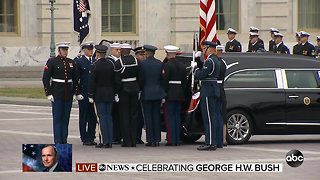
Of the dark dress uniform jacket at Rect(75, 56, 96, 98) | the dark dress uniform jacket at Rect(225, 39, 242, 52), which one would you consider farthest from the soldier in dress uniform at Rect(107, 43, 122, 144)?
the dark dress uniform jacket at Rect(225, 39, 242, 52)

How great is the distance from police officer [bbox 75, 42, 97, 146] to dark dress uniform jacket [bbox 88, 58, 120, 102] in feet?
1.92

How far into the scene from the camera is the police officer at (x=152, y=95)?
1888 cm

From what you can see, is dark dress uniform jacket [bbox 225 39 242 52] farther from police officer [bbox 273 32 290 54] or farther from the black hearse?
the black hearse

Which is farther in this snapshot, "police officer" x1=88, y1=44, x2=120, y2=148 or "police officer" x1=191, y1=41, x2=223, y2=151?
"police officer" x1=88, y1=44, x2=120, y2=148

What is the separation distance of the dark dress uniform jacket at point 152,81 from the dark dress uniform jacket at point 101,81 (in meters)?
0.61

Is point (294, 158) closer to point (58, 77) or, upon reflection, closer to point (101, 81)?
point (101, 81)

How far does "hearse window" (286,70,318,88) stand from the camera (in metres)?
19.4

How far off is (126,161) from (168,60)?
3343 millimetres

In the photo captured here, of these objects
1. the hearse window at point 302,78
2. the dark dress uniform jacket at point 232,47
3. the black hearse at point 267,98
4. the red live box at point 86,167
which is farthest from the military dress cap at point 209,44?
the dark dress uniform jacket at point 232,47

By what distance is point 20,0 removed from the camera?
42750 millimetres

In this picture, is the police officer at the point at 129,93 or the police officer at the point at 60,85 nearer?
the police officer at the point at 60,85

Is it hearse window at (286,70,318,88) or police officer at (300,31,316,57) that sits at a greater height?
police officer at (300,31,316,57)

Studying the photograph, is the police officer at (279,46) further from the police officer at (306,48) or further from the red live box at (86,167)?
the red live box at (86,167)

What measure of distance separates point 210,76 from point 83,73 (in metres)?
2.55
